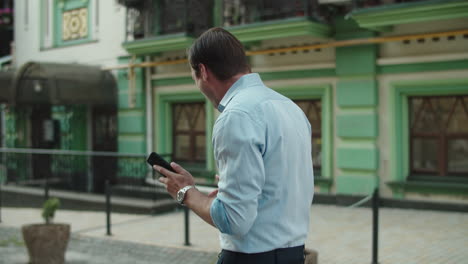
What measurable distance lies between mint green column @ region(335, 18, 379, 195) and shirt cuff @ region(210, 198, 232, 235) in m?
9.21

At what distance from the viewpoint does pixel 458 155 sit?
10508 millimetres

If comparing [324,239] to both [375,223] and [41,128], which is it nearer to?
[375,223]

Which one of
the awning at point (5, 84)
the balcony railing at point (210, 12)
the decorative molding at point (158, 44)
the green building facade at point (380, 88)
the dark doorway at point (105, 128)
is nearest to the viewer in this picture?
the green building facade at point (380, 88)

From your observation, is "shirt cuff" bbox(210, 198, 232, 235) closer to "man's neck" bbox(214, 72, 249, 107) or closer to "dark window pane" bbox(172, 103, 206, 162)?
"man's neck" bbox(214, 72, 249, 107)

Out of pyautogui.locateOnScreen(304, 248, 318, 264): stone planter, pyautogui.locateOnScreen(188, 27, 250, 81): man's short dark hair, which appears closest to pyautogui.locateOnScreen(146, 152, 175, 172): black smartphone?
pyautogui.locateOnScreen(188, 27, 250, 81): man's short dark hair

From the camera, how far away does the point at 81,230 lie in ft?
32.6

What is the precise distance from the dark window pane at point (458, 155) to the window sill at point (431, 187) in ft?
1.12

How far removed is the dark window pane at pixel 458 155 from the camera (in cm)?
1041

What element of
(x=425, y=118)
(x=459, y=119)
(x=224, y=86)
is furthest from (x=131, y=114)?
(x=224, y=86)

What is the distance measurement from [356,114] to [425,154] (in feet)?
4.90

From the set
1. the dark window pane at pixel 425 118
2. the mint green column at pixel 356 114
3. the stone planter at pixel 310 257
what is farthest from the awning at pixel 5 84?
the stone planter at pixel 310 257

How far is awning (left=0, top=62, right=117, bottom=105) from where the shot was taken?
13945 mm

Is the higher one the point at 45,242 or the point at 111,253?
the point at 45,242

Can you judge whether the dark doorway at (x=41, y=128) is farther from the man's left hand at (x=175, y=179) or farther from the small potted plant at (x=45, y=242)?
the man's left hand at (x=175, y=179)
